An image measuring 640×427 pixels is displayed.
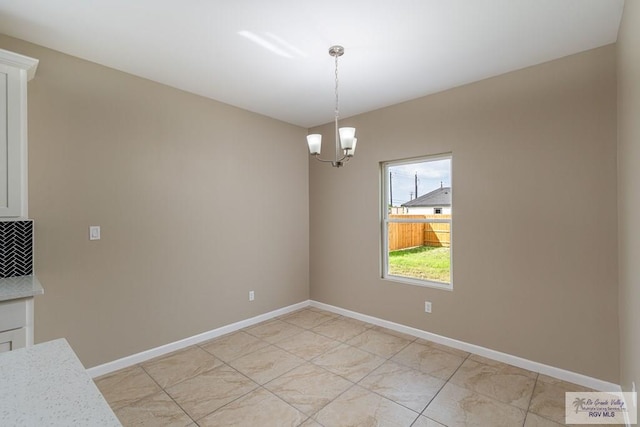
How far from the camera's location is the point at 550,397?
238 centimetres

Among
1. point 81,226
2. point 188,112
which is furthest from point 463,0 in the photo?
point 81,226

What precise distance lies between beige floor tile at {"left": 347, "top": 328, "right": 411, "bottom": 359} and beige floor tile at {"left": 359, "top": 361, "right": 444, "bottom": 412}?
287 millimetres

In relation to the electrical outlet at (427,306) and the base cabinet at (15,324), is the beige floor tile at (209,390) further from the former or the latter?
the electrical outlet at (427,306)

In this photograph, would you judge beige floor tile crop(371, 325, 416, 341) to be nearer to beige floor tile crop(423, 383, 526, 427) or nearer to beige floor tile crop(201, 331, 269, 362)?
beige floor tile crop(423, 383, 526, 427)

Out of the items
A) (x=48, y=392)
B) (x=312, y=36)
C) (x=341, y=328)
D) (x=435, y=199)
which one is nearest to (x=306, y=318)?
(x=341, y=328)

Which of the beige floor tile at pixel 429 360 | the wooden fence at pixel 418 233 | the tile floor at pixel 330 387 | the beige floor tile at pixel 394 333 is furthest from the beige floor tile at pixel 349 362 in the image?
the wooden fence at pixel 418 233

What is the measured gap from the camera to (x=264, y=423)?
2.14m

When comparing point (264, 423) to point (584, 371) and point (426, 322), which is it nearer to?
point (426, 322)

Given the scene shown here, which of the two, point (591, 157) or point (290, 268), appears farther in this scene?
point (290, 268)

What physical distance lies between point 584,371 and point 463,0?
3.00m

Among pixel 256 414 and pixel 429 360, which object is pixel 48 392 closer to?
pixel 256 414

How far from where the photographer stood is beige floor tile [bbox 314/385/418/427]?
84.6 inches

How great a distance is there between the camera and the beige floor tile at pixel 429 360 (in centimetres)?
281

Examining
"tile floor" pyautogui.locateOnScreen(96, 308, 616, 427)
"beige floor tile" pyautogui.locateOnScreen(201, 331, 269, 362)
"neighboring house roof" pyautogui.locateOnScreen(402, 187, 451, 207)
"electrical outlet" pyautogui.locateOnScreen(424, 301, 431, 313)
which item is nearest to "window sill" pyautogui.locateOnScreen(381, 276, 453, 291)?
"electrical outlet" pyautogui.locateOnScreen(424, 301, 431, 313)
